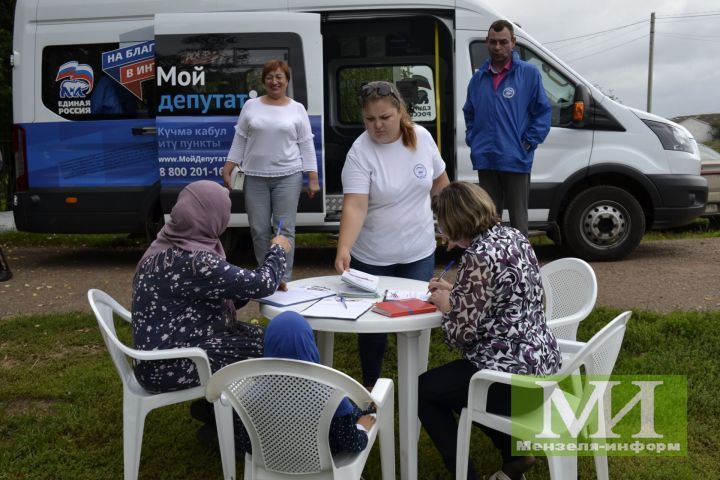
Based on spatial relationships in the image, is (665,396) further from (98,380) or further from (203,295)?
(98,380)

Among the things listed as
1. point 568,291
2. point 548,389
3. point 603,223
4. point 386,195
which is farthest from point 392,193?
point 603,223

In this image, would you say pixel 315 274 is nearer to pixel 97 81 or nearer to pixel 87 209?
pixel 87 209

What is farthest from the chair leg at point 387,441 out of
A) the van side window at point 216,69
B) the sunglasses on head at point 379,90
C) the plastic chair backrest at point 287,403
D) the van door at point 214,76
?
the van side window at point 216,69

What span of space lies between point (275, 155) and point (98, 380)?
2.29 metres

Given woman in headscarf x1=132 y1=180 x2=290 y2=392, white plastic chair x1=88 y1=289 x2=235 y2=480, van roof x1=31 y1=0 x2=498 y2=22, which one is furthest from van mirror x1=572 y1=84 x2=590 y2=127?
white plastic chair x1=88 y1=289 x2=235 y2=480

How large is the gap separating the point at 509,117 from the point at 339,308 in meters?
2.92

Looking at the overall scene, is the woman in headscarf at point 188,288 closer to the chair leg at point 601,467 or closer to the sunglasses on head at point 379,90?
the sunglasses on head at point 379,90

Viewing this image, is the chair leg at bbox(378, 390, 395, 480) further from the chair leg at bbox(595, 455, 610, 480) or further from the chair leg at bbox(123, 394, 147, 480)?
the chair leg at bbox(123, 394, 147, 480)

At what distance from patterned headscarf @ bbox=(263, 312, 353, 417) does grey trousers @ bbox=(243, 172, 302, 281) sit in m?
3.48

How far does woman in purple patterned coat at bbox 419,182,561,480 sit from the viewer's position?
107 inches

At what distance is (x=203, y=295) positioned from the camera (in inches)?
118

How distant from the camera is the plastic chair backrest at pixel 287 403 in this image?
2.20 meters

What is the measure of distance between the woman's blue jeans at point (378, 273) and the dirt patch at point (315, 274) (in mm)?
2040

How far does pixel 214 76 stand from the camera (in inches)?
275
